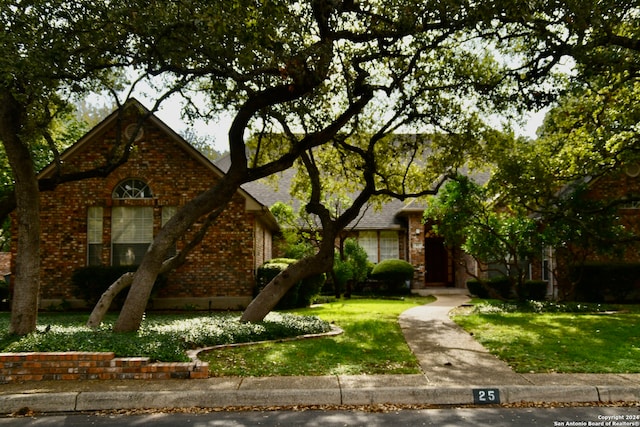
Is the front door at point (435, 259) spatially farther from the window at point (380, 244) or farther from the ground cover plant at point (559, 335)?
the ground cover plant at point (559, 335)

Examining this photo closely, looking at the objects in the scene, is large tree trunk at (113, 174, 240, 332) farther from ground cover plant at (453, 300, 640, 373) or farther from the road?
ground cover plant at (453, 300, 640, 373)

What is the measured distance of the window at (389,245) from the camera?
2678cm

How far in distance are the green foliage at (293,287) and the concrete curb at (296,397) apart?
10468mm

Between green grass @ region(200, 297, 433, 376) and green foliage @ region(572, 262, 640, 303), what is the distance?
10.8 m

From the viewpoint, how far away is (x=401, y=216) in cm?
2673

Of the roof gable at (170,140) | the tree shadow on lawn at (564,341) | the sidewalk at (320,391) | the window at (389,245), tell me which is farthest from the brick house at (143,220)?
the window at (389,245)

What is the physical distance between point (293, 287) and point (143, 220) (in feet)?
17.8

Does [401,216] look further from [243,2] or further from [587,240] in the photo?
[243,2]

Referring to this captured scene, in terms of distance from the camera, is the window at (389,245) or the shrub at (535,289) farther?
the window at (389,245)

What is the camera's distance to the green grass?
7.84m

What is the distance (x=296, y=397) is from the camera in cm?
662

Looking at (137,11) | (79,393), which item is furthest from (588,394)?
(137,11)

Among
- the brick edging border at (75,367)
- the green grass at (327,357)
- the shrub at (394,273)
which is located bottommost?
the green grass at (327,357)

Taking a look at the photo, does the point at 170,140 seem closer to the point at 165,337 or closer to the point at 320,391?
the point at 165,337
